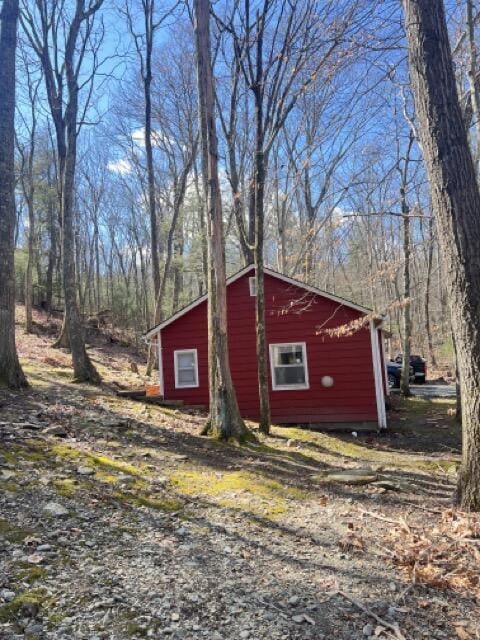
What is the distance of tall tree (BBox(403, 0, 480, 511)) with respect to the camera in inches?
166

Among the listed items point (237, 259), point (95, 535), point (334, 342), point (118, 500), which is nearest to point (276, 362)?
point (334, 342)

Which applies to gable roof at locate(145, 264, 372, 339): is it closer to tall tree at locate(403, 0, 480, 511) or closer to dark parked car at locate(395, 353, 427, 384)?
tall tree at locate(403, 0, 480, 511)

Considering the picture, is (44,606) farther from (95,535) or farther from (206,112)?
(206,112)

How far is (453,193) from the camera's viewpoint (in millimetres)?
4340

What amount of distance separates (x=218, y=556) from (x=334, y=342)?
31.1 ft

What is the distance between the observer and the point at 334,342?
41.2 feet

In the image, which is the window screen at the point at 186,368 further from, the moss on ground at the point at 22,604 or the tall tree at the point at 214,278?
the moss on ground at the point at 22,604

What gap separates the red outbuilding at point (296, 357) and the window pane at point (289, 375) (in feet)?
0.09

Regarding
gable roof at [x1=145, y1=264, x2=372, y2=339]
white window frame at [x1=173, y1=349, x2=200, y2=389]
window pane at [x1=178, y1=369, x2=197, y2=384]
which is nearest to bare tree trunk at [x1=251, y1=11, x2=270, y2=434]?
gable roof at [x1=145, y1=264, x2=372, y2=339]

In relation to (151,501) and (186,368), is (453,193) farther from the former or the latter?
(186,368)

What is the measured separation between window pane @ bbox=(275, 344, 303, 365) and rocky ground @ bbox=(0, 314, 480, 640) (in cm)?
551

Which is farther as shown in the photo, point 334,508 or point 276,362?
point 276,362

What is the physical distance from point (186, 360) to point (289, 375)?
3137 mm

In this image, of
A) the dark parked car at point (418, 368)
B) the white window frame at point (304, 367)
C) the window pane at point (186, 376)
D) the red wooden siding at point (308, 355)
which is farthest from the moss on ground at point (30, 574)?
the dark parked car at point (418, 368)
